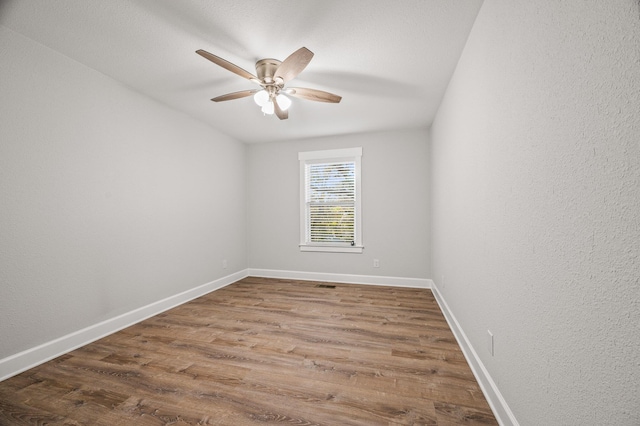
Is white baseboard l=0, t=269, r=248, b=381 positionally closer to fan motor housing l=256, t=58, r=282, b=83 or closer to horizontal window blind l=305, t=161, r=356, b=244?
horizontal window blind l=305, t=161, r=356, b=244

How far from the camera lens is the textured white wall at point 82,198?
194cm

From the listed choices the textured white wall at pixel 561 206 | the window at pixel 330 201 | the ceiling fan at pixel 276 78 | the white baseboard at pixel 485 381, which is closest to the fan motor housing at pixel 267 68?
the ceiling fan at pixel 276 78

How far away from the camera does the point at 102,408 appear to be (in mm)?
1546

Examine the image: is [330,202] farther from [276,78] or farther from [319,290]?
[276,78]

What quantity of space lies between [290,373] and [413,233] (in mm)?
2985

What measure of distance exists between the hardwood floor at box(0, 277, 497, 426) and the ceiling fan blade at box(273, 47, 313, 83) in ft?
7.29

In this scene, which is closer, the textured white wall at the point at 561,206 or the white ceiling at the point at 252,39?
the textured white wall at the point at 561,206

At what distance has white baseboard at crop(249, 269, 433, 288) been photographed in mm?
4148

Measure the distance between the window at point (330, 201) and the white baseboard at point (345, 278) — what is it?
447 millimetres

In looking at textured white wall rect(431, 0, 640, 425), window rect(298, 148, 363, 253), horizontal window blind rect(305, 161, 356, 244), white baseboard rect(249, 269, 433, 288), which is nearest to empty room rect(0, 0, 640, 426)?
textured white wall rect(431, 0, 640, 425)

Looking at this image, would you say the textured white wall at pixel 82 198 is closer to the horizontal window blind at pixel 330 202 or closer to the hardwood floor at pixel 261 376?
the hardwood floor at pixel 261 376

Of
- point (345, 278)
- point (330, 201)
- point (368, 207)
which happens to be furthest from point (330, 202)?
point (345, 278)

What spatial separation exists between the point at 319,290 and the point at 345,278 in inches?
24.6

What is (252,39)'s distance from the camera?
2.00 m
